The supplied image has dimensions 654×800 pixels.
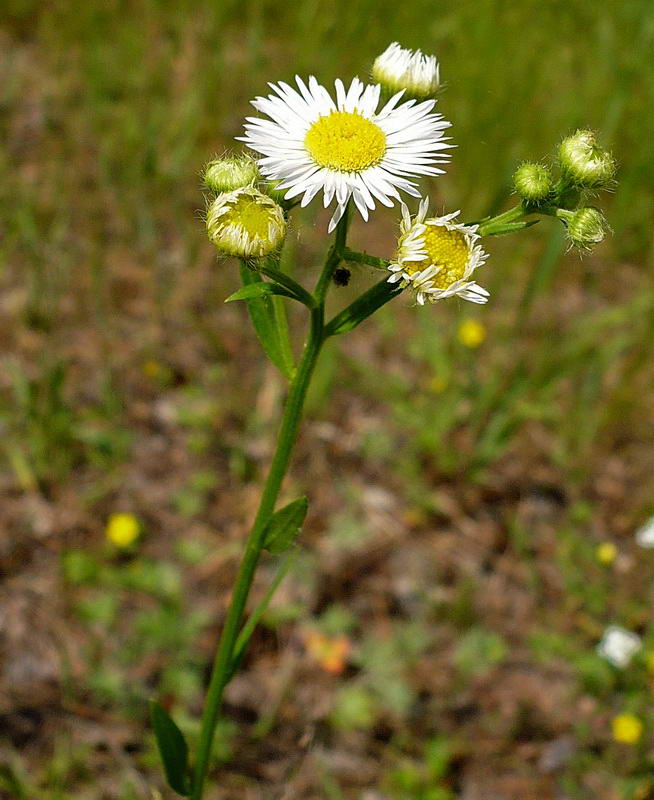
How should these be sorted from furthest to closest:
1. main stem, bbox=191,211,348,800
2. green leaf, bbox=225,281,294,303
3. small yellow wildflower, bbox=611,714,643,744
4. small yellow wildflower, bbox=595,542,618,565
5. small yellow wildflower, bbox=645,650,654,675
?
small yellow wildflower, bbox=595,542,618,565 → small yellow wildflower, bbox=645,650,654,675 → small yellow wildflower, bbox=611,714,643,744 → main stem, bbox=191,211,348,800 → green leaf, bbox=225,281,294,303

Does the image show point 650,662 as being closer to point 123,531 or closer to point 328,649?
point 328,649

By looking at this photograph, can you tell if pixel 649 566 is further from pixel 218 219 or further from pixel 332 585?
pixel 218 219

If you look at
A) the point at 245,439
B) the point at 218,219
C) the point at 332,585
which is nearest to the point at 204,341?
the point at 245,439

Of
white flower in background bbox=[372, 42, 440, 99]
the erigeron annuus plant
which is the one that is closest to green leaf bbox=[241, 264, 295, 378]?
the erigeron annuus plant

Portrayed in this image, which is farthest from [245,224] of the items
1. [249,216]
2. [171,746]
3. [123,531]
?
[123,531]

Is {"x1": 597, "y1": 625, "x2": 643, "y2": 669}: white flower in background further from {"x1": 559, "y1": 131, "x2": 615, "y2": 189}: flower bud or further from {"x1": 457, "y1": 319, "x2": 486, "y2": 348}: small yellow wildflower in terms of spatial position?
{"x1": 559, "y1": 131, "x2": 615, "y2": 189}: flower bud

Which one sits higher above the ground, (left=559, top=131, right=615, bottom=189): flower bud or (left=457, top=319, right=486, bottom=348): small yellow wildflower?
(left=457, top=319, right=486, bottom=348): small yellow wildflower

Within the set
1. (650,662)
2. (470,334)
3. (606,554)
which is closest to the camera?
(650,662)

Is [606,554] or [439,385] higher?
[439,385]
